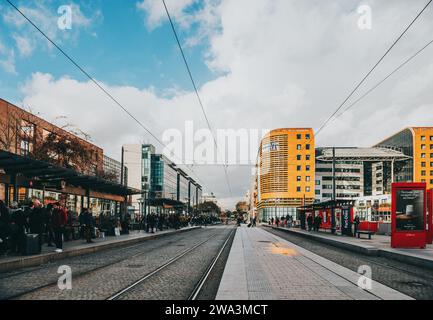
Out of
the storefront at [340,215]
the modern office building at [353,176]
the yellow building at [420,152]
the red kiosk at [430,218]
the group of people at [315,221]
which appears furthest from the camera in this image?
the yellow building at [420,152]

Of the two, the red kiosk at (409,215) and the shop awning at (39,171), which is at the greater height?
the shop awning at (39,171)

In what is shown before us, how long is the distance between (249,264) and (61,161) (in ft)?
110

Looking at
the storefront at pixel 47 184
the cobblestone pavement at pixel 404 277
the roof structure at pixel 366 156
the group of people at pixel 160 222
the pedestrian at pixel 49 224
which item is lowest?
the group of people at pixel 160 222

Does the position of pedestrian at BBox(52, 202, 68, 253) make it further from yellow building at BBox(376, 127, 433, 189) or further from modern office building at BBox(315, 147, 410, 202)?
yellow building at BBox(376, 127, 433, 189)

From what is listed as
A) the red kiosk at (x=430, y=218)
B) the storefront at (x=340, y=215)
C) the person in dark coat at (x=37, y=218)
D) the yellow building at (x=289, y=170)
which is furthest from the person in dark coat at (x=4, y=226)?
the yellow building at (x=289, y=170)

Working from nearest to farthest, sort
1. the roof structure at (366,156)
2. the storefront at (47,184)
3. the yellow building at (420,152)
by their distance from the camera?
the storefront at (47,184) → the roof structure at (366,156) → the yellow building at (420,152)

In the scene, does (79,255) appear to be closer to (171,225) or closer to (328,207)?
(328,207)

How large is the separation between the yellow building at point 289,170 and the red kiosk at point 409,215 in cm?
7900

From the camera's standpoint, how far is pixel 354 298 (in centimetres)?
744

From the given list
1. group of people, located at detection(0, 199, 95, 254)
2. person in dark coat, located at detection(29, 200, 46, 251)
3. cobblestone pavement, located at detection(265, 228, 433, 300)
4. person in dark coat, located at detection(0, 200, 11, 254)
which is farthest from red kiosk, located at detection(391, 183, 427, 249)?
person in dark coat, located at detection(0, 200, 11, 254)

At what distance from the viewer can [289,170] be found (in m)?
100

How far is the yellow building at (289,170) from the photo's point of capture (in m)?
98.1

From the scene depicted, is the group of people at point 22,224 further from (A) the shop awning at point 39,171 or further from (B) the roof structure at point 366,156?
(B) the roof structure at point 366,156
